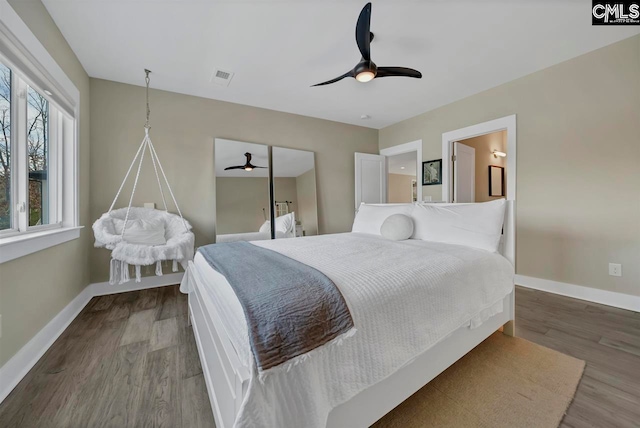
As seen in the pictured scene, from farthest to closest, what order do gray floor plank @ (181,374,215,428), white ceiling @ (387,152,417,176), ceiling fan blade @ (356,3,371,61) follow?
white ceiling @ (387,152,417,176), ceiling fan blade @ (356,3,371,61), gray floor plank @ (181,374,215,428)

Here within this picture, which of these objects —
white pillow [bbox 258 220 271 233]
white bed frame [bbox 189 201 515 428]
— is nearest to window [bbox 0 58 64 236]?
white bed frame [bbox 189 201 515 428]

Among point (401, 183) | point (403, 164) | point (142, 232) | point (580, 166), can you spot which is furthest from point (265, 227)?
point (401, 183)

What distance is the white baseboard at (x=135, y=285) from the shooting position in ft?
9.31

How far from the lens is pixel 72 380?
143 centimetres

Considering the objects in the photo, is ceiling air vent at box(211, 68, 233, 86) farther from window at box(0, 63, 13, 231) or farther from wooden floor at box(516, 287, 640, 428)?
wooden floor at box(516, 287, 640, 428)

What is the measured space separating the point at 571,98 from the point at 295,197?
137 inches

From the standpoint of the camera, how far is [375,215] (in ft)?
8.95

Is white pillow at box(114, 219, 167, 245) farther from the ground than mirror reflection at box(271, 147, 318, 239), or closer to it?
closer to it

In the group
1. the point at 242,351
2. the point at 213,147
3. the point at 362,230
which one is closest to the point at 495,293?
the point at 362,230

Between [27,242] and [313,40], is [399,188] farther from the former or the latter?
[27,242]

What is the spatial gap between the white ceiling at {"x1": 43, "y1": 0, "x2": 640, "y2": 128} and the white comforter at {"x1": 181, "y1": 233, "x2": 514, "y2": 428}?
1.86m

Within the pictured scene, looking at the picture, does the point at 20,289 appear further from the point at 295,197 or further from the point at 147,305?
the point at 295,197

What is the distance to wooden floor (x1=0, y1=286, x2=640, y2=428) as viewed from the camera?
3.90 feet

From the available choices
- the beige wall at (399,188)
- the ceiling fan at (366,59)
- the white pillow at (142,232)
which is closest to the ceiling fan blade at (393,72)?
the ceiling fan at (366,59)
